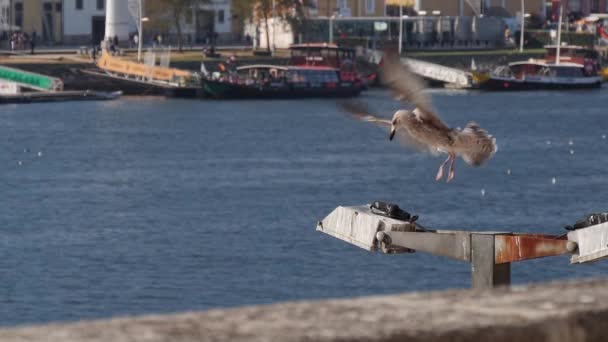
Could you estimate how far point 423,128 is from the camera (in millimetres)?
10695

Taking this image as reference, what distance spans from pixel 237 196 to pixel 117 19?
5556 centimetres

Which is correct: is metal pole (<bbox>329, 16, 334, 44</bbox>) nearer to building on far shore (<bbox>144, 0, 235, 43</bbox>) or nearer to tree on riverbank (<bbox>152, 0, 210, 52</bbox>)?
building on far shore (<bbox>144, 0, 235, 43</bbox>)

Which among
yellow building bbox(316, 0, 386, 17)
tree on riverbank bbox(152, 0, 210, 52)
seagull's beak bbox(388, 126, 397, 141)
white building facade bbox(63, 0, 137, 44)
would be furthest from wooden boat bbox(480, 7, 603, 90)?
seagull's beak bbox(388, 126, 397, 141)

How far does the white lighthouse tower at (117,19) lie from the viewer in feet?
340

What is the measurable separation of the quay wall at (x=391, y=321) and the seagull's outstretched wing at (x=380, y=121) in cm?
672

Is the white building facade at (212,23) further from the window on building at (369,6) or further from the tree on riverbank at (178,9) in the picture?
the window on building at (369,6)

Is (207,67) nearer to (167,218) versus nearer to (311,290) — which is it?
(167,218)

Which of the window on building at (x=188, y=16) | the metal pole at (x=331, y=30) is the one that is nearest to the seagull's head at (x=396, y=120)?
the window on building at (x=188, y=16)

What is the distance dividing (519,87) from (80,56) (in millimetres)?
28626

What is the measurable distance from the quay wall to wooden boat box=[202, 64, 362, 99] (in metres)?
85.6

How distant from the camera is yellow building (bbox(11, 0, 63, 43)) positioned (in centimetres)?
10881

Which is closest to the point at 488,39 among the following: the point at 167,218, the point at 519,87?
the point at 519,87

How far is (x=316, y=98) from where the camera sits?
92812mm

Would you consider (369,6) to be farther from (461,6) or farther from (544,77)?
(544,77)
